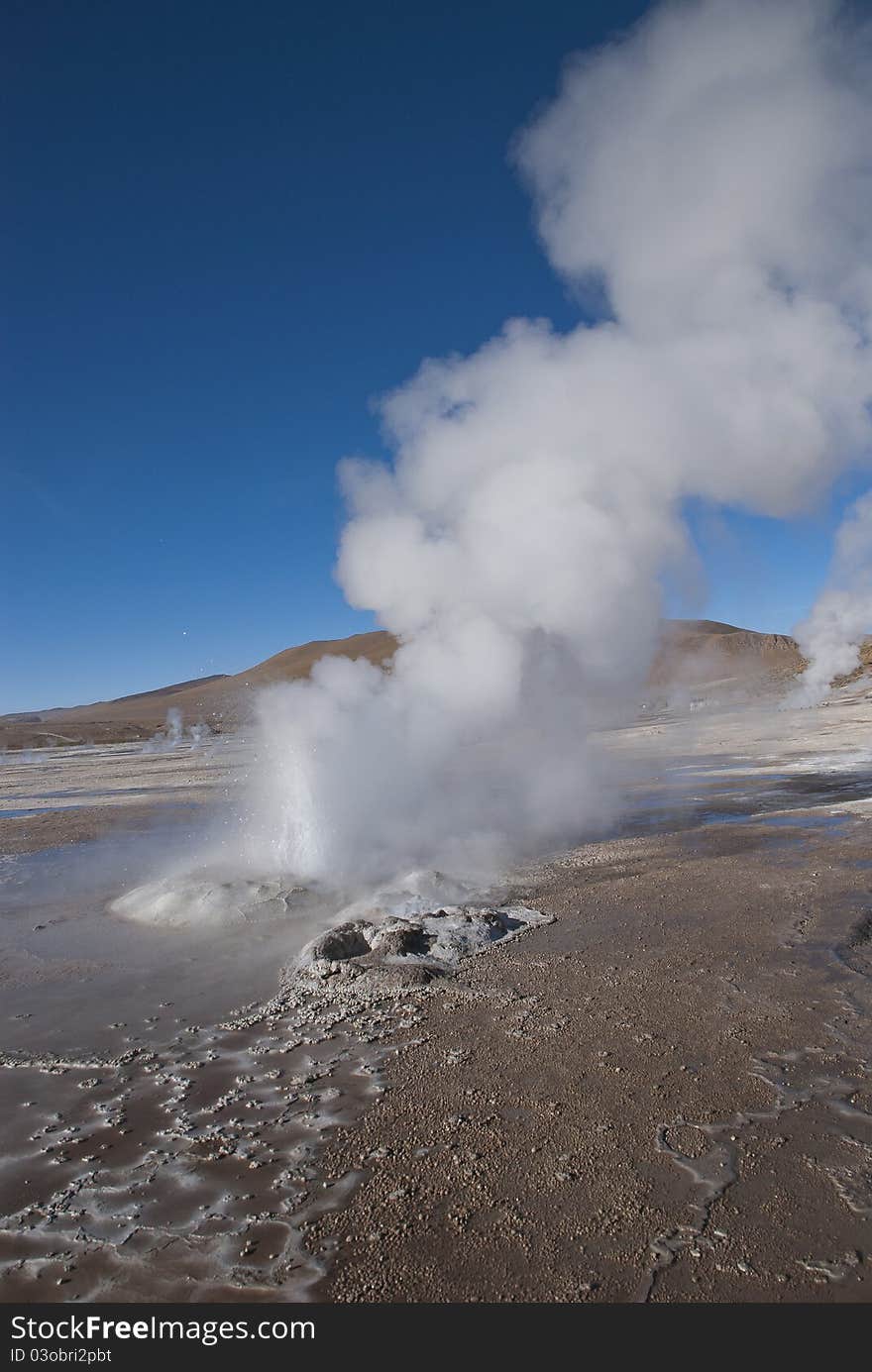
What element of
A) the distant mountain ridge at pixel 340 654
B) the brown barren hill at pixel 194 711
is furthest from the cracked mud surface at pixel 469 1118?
the distant mountain ridge at pixel 340 654

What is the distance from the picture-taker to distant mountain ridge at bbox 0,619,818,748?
82688 mm

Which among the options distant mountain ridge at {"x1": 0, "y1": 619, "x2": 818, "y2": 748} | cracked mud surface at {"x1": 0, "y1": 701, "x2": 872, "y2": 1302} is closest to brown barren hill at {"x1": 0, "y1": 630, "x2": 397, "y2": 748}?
distant mountain ridge at {"x1": 0, "y1": 619, "x2": 818, "y2": 748}

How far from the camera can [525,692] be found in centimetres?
1819

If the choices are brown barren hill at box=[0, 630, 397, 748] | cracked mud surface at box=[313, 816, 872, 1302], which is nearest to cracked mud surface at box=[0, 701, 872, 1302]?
cracked mud surface at box=[313, 816, 872, 1302]

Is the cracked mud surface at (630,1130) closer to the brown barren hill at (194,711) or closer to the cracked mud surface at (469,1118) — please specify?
the cracked mud surface at (469,1118)

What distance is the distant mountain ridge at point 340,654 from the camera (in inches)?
3255

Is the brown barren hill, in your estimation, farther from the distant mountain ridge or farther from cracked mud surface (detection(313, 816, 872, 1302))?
cracked mud surface (detection(313, 816, 872, 1302))

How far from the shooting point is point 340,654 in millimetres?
59750

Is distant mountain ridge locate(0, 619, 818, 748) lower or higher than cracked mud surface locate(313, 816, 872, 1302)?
higher

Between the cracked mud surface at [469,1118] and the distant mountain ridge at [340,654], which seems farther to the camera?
the distant mountain ridge at [340,654]

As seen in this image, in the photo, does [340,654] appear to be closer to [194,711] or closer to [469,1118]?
[469,1118]

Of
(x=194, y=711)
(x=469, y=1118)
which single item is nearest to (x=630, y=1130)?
(x=469, y=1118)

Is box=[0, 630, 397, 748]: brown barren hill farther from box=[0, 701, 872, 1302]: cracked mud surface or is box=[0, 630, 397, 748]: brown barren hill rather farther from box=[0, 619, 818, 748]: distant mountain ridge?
box=[0, 701, 872, 1302]: cracked mud surface

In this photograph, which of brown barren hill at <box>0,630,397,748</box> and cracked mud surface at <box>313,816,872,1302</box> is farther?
brown barren hill at <box>0,630,397,748</box>
